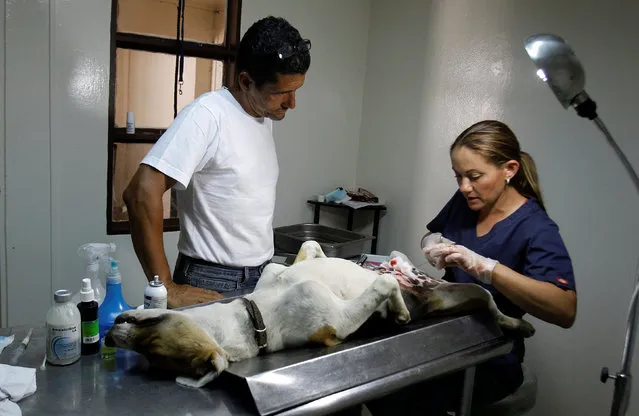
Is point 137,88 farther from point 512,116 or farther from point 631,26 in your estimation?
point 631,26

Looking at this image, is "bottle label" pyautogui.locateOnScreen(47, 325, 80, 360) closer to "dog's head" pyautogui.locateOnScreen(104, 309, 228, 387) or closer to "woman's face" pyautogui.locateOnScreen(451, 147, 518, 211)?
"dog's head" pyautogui.locateOnScreen(104, 309, 228, 387)

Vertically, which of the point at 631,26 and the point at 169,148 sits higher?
the point at 631,26

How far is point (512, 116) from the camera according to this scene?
8.97 feet

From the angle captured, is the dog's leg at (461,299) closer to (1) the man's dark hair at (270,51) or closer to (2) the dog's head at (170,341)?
(2) the dog's head at (170,341)

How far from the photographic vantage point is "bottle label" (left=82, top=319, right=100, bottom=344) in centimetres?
122

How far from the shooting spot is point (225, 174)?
1844 millimetres

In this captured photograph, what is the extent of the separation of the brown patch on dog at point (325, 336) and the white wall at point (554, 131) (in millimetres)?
1650

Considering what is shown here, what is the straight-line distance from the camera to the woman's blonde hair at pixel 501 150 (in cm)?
173

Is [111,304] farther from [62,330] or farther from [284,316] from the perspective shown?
[284,316]

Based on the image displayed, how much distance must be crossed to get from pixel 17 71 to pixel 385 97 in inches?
87.7

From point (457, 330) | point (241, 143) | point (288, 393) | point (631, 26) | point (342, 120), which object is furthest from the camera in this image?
point (342, 120)

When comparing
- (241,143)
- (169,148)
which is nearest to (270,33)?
(241,143)

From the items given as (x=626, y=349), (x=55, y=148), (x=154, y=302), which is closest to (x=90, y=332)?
(x=154, y=302)

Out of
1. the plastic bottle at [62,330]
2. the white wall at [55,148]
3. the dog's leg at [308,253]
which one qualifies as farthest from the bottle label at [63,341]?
the white wall at [55,148]
